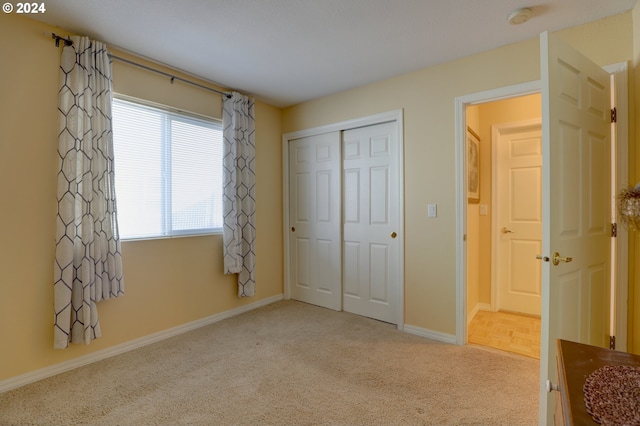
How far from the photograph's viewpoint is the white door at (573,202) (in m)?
1.57

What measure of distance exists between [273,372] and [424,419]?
1.05 meters

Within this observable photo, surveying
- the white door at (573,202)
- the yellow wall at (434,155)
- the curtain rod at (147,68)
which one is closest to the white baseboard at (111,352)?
the yellow wall at (434,155)

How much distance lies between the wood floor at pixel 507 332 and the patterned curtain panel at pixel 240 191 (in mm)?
2362

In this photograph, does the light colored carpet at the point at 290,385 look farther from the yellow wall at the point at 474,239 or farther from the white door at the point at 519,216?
the white door at the point at 519,216

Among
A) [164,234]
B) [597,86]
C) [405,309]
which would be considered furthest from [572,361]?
[164,234]

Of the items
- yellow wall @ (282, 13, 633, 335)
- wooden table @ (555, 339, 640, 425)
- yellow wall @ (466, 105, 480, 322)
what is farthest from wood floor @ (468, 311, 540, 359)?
wooden table @ (555, 339, 640, 425)

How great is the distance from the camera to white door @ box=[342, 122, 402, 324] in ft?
10.4

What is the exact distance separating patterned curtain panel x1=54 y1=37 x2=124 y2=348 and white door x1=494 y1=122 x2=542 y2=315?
387 centimetres

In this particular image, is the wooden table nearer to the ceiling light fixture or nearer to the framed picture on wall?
the ceiling light fixture

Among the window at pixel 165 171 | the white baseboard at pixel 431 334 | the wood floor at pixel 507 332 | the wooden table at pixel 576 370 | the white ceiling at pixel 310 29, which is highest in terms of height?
the white ceiling at pixel 310 29

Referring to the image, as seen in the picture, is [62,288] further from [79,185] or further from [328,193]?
[328,193]

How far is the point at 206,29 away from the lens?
7.29ft

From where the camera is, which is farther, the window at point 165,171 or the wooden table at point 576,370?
the window at point 165,171

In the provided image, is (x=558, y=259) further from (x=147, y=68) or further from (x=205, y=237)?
(x=147, y=68)
